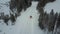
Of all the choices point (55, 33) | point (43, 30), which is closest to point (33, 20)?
point (43, 30)

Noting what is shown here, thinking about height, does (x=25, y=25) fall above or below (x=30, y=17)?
below

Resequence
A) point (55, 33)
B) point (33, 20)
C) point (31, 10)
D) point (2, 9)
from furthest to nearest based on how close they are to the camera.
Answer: point (2, 9) → point (31, 10) → point (33, 20) → point (55, 33)

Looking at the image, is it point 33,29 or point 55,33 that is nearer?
point 55,33

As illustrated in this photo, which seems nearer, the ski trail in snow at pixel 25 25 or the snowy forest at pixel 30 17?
the snowy forest at pixel 30 17

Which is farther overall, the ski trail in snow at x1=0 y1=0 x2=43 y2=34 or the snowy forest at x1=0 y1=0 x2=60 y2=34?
the ski trail in snow at x1=0 y1=0 x2=43 y2=34

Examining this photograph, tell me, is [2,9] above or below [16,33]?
above

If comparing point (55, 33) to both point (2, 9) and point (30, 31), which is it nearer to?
point (30, 31)

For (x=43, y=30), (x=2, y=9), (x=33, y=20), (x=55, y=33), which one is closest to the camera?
(x=55, y=33)

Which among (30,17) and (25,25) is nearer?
(25,25)
